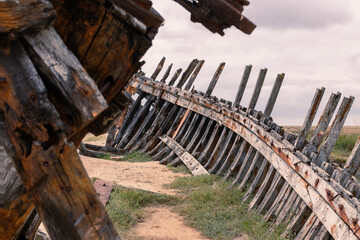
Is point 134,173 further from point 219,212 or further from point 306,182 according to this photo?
point 306,182

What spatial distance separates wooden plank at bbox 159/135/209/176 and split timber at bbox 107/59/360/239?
0.13 ft

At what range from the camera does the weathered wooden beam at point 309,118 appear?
5.72 meters

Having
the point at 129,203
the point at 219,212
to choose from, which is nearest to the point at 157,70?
the point at 129,203

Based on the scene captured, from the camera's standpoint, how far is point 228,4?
2.18 m

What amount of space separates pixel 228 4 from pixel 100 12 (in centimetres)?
66

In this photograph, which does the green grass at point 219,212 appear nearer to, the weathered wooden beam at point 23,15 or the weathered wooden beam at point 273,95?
the weathered wooden beam at point 273,95

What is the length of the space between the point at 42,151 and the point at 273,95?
236 inches

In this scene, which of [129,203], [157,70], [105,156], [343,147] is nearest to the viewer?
[129,203]

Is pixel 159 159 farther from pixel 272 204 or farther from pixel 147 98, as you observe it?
pixel 272 204

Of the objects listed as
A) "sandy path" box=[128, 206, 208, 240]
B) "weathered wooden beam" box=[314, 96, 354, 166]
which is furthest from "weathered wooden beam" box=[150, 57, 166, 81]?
"weathered wooden beam" box=[314, 96, 354, 166]

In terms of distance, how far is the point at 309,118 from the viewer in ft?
19.2

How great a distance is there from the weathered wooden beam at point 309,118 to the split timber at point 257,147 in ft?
0.04

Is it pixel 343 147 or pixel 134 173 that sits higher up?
pixel 343 147

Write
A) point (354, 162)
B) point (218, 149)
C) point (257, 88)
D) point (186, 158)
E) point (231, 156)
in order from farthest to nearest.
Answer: point (186, 158) < point (218, 149) < point (231, 156) < point (257, 88) < point (354, 162)
